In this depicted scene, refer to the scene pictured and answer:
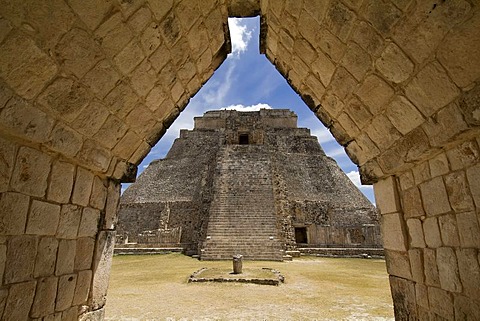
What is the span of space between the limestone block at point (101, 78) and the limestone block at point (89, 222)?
1331 millimetres

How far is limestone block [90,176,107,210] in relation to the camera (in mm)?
3037

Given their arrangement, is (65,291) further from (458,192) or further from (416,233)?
(458,192)

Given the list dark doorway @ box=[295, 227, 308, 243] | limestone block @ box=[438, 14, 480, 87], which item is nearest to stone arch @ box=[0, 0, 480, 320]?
limestone block @ box=[438, 14, 480, 87]

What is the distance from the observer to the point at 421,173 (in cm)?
259

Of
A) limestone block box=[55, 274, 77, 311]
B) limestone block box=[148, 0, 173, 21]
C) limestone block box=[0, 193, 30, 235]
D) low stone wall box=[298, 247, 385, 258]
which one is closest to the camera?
limestone block box=[0, 193, 30, 235]

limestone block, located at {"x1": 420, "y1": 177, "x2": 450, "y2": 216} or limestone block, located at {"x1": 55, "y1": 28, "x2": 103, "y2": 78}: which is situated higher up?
limestone block, located at {"x1": 55, "y1": 28, "x2": 103, "y2": 78}

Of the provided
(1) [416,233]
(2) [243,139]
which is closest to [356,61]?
(1) [416,233]

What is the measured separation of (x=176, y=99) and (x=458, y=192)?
10.3 feet

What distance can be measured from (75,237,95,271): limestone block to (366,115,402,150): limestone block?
339 centimetres

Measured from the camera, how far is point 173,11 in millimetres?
2486

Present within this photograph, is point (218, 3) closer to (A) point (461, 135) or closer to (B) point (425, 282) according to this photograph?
(A) point (461, 135)

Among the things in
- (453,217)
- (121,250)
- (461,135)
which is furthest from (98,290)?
(121,250)

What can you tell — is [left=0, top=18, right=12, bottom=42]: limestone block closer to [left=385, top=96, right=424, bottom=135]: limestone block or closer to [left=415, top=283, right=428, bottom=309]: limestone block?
[left=385, top=96, right=424, bottom=135]: limestone block

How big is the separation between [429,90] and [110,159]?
323cm
